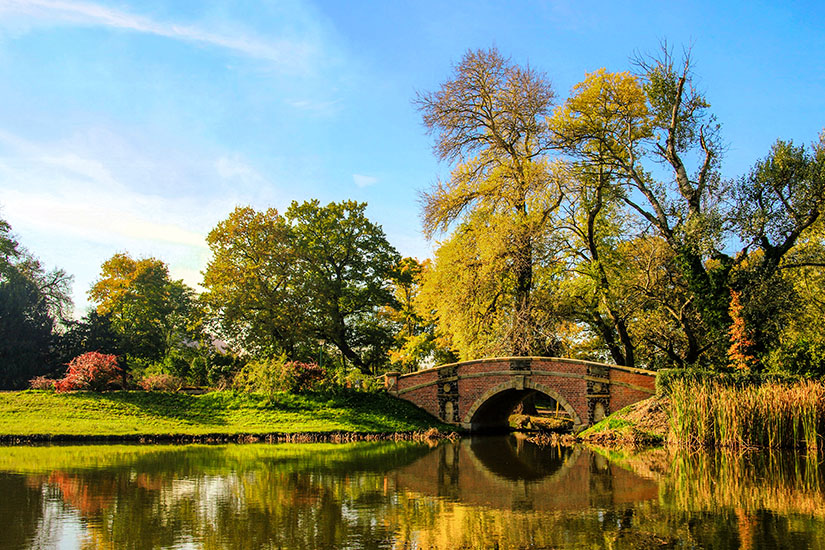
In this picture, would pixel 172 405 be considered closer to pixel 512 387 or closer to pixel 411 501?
pixel 512 387

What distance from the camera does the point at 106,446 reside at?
69.5ft

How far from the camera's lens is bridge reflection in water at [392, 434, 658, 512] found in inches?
447

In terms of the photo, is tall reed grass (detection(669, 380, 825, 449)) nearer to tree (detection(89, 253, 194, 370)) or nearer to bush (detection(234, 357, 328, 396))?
bush (detection(234, 357, 328, 396))

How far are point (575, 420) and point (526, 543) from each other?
1772 cm

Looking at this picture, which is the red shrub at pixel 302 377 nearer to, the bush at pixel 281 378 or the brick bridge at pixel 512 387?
the bush at pixel 281 378

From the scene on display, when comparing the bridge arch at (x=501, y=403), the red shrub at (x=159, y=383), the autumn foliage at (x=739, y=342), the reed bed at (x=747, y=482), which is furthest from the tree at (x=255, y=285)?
the reed bed at (x=747, y=482)

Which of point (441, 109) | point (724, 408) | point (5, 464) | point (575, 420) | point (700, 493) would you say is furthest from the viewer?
point (441, 109)

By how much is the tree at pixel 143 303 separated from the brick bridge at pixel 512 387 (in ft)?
66.2

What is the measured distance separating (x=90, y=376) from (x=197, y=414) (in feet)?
19.2

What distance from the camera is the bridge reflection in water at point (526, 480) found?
447 inches

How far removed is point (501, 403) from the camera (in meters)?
29.3

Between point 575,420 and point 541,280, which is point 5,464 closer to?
point 575,420

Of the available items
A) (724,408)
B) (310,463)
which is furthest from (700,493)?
(310,463)

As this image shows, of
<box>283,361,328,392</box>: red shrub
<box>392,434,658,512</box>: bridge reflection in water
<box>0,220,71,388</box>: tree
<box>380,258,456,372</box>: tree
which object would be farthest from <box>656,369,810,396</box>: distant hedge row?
<box>0,220,71,388</box>: tree
